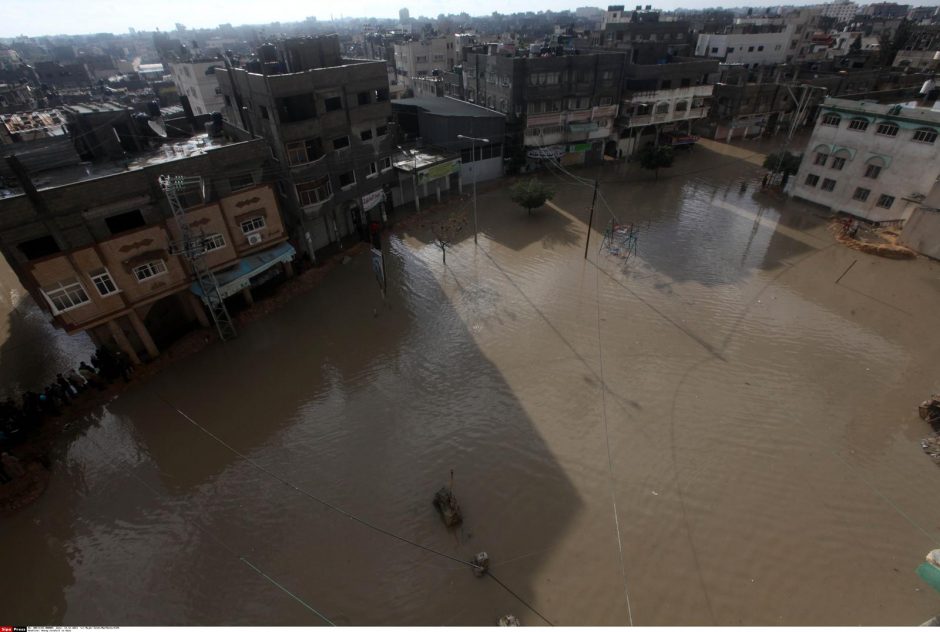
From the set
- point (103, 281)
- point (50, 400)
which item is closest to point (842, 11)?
point (103, 281)

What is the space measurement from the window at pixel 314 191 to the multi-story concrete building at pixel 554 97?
20136mm

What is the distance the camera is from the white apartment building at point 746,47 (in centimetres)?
6981

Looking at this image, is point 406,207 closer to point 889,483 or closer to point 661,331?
point 661,331

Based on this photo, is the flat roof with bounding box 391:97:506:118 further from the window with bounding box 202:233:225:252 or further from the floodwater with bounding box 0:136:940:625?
the window with bounding box 202:233:225:252

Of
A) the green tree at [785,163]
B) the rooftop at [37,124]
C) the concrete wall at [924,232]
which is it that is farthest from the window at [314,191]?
the green tree at [785,163]

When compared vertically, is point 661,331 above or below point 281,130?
below

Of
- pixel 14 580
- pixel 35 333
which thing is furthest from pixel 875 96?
pixel 35 333

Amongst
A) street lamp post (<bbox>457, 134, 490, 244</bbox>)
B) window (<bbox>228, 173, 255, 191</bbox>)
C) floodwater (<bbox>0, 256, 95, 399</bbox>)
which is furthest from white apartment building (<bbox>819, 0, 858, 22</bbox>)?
floodwater (<bbox>0, 256, 95, 399</bbox>)

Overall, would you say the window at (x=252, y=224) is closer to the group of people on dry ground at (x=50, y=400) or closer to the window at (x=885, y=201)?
the group of people on dry ground at (x=50, y=400)

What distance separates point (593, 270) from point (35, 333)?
107 feet

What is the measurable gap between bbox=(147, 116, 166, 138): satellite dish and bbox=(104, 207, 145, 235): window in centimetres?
807

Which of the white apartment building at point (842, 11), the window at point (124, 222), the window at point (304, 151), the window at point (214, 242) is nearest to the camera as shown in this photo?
the window at point (124, 222)

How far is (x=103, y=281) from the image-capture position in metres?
18.5

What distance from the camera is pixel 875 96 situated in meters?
38.6
